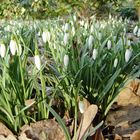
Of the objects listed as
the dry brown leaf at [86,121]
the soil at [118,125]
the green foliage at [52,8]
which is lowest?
the green foliage at [52,8]

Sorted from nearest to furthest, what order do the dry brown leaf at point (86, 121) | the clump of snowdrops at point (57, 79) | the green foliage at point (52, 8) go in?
the dry brown leaf at point (86, 121) < the clump of snowdrops at point (57, 79) < the green foliage at point (52, 8)

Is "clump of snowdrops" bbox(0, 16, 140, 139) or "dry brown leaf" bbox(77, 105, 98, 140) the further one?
"clump of snowdrops" bbox(0, 16, 140, 139)

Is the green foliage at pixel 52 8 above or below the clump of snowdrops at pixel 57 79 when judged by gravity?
below

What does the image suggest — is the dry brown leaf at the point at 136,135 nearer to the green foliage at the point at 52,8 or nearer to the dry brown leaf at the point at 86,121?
the dry brown leaf at the point at 86,121

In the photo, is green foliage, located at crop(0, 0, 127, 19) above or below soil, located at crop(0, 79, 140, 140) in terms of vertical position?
below

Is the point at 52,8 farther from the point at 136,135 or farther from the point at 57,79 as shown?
the point at 136,135

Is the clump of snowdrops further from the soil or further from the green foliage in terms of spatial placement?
the green foliage

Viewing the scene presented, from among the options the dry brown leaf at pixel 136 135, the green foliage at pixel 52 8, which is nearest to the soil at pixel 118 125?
the dry brown leaf at pixel 136 135

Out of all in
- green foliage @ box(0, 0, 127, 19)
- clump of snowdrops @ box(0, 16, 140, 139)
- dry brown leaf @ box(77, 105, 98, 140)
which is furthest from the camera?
green foliage @ box(0, 0, 127, 19)

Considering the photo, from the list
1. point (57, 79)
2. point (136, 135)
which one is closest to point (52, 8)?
point (57, 79)

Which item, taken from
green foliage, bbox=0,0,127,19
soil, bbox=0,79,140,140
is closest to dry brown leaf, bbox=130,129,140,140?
soil, bbox=0,79,140,140

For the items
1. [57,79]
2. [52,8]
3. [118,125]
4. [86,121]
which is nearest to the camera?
[86,121]
